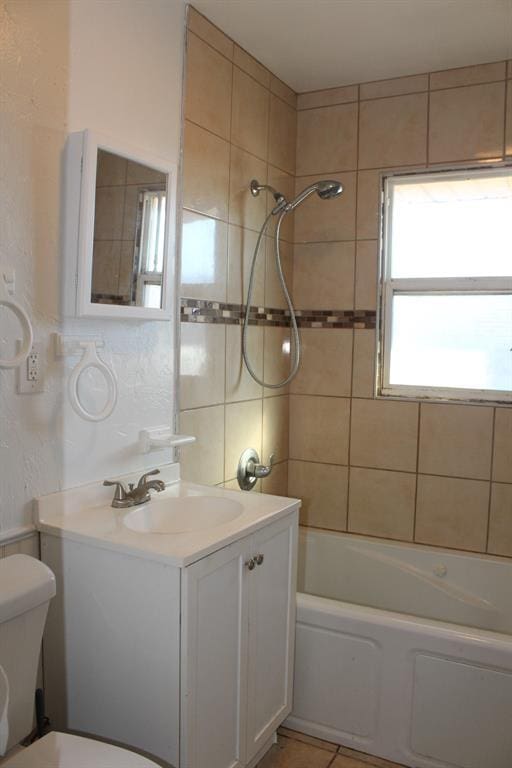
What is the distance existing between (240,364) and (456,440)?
3.29ft

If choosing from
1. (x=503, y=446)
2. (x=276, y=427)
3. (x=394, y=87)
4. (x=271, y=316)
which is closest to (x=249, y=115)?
(x=394, y=87)

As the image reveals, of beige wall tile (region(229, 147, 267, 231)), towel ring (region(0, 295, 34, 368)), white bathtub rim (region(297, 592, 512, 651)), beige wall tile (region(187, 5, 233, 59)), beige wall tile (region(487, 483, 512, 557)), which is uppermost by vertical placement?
beige wall tile (region(187, 5, 233, 59))

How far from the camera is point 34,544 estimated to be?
5.47 feet

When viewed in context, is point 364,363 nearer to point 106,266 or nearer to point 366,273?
point 366,273

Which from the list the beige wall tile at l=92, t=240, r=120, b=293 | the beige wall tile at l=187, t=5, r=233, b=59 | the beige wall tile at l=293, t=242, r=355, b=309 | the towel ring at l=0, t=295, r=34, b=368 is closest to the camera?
the towel ring at l=0, t=295, r=34, b=368

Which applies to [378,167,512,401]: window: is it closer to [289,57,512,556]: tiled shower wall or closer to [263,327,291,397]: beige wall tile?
[289,57,512,556]: tiled shower wall

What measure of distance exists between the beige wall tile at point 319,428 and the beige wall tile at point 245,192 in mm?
884

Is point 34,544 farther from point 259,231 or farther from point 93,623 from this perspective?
point 259,231

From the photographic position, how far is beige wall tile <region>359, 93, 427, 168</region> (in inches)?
108

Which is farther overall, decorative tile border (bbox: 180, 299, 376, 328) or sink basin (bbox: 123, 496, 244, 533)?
decorative tile border (bbox: 180, 299, 376, 328)

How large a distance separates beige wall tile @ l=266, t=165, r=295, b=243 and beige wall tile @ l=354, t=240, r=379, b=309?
339mm

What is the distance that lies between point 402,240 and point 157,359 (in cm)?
139

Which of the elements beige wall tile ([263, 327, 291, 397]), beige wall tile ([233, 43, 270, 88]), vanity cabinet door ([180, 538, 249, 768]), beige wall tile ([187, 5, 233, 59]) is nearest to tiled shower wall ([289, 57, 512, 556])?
beige wall tile ([263, 327, 291, 397])

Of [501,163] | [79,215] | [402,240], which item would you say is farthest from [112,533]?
[501,163]
